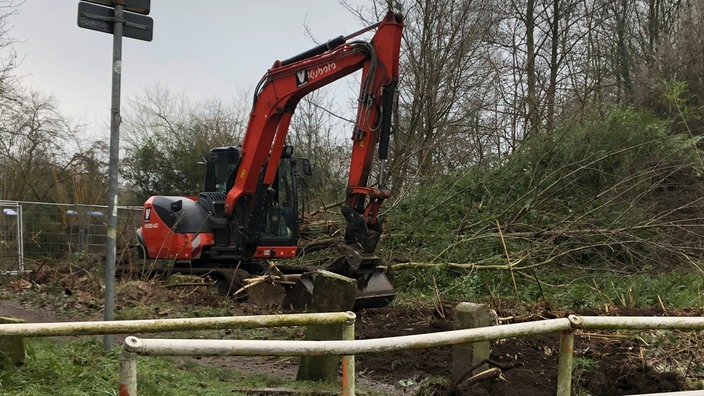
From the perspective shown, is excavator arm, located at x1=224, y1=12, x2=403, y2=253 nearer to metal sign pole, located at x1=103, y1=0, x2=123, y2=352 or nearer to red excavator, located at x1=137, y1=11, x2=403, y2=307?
red excavator, located at x1=137, y1=11, x2=403, y2=307

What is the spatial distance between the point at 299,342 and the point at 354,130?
6593mm

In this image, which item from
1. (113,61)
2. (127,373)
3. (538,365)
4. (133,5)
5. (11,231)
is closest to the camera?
(127,373)

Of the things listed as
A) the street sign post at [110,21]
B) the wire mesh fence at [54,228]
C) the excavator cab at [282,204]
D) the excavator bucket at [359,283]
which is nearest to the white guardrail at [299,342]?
the street sign post at [110,21]

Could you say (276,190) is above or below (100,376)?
above

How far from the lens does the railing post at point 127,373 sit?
2.56 meters

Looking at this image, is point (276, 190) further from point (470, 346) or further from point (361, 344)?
point (361, 344)

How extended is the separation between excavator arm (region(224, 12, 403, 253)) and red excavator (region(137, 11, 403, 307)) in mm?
16

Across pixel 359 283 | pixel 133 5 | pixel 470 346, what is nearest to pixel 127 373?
pixel 470 346

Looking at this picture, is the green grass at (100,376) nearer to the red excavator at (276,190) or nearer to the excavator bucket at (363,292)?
the excavator bucket at (363,292)

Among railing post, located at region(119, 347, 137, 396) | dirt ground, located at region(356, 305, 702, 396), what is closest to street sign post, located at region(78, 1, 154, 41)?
railing post, located at region(119, 347, 137, 396)

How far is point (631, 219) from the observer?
10.6 meters

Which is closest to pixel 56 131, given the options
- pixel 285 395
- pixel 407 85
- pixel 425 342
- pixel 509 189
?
pixel 407 85

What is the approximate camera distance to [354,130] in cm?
916

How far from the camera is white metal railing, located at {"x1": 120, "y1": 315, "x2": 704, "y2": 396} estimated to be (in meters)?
2.58
